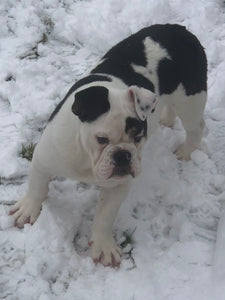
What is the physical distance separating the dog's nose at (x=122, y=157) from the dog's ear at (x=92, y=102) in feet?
0.79

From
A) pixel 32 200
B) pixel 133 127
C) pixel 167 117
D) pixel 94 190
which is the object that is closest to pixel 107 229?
pixel 94 190

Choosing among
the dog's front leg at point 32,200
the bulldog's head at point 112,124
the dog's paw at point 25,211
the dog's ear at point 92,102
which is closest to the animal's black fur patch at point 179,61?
the bulldog's head at point 112,124

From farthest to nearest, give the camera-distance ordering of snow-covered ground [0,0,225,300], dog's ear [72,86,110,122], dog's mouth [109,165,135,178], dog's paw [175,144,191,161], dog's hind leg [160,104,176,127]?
dog's hind leg [160,104,176,127] → dog's paw [175,144,191,161] → snow-covered ground [0,0,225,300] → dog's mouth [109,165,135,178] → dog's ear [72,86,110,122]

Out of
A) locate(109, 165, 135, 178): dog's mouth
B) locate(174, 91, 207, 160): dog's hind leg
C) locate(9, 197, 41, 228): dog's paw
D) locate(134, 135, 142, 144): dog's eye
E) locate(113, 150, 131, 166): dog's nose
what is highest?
locate(134, 135, 142, 144): dog's eye

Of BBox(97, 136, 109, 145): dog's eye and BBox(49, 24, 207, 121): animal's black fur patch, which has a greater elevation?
BBox(49, 24, 207, 121): animal's black fur patch

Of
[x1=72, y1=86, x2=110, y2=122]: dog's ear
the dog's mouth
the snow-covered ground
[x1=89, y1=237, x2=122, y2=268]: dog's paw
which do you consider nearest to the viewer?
[x1=72, y1=86, x2=110, y2=122]: dog's ear

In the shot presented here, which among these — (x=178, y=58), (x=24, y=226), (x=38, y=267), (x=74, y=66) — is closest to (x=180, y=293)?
(x=38, y=267)

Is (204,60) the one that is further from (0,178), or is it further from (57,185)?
(0,178)

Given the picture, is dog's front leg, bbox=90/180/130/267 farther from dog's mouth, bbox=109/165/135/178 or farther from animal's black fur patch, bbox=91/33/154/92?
animal's black fur patch, bbox=91/33/154/92

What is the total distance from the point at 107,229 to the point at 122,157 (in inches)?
30.0

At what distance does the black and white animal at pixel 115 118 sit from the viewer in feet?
8.41

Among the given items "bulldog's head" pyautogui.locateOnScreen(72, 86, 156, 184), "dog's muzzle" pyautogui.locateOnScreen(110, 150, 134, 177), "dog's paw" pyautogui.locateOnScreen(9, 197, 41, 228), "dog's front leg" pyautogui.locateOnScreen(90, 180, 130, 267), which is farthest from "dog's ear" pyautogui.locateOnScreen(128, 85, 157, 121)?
"dog's paw" pyautogui.locateOnScreen(9, 197, 41, 228)

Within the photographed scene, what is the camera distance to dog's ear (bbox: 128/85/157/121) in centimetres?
256

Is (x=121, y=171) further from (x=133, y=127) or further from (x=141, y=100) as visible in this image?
(x=141, y=100)
